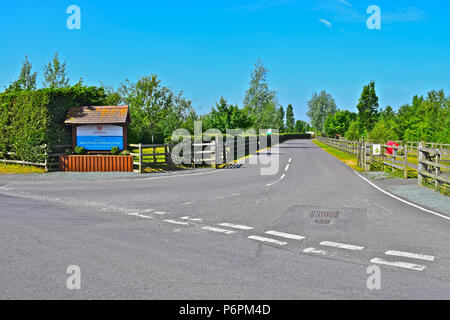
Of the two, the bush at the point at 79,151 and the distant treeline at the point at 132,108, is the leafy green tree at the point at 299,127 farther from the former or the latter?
the bush at the point at 79,151

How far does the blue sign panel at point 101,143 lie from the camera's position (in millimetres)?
21453

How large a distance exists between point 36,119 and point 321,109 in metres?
105

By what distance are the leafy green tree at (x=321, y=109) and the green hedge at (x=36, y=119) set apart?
9941cm

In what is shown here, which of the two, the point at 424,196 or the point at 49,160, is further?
the point at 49,160

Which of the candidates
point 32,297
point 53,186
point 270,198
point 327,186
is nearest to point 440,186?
point 327,186

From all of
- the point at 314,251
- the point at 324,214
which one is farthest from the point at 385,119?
the point at 314,251

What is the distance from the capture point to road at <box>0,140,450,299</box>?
4.71 m

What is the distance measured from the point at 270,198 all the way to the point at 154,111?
31.7 metres

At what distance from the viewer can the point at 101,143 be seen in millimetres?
21469

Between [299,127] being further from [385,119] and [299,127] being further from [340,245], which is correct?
[340,245]

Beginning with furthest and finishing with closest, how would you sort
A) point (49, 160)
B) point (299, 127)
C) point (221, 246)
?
point (299, 127) < point (49, 160) < point (221, 246)

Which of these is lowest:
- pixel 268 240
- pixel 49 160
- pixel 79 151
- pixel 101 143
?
pixel 268 240

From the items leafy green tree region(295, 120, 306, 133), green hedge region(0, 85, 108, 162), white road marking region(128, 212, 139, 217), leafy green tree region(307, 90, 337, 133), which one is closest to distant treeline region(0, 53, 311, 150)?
green hedge region(0, 85, 108, 162)

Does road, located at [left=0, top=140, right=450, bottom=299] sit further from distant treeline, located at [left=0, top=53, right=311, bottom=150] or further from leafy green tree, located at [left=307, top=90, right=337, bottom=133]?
leafy green tree, located at [left=307, top=90, right=337, bottom=133]
